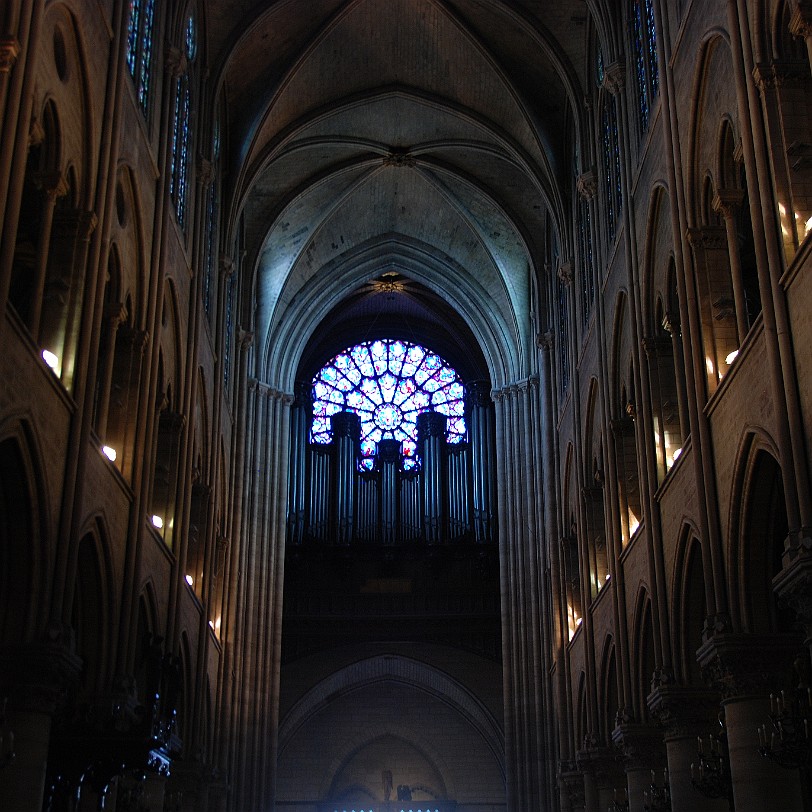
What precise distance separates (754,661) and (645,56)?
426 inches

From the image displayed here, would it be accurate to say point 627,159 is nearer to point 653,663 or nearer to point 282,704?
point 653,663

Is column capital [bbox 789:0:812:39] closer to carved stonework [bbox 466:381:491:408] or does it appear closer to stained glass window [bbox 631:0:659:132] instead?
stained glass window [bbox 631:0:659:132]

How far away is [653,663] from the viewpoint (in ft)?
67.2

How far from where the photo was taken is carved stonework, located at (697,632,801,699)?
1449cm

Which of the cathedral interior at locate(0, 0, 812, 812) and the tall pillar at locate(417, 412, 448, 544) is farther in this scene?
the tall pillar at locate(417, 412, 448, 544)

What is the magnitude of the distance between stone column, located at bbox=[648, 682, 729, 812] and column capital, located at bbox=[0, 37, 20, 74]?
11638 millimetres

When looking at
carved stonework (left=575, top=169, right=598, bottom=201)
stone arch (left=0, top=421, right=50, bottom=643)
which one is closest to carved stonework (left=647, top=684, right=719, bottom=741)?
stone arch (left=0, top=421, right=50, bottom=643)

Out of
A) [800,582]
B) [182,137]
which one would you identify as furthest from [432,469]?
[800,582]

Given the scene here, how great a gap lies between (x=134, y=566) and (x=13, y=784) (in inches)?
206

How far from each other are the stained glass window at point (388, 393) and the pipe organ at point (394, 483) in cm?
28

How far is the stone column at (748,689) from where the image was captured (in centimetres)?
1414

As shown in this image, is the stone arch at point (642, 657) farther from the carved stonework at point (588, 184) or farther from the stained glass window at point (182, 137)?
the stained glass window at point (182, 137)

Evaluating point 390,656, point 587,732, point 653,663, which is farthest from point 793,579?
point 390,656

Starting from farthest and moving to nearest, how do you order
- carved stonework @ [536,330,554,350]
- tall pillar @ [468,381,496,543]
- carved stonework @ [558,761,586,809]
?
1. tall pillar @ [468,381,496,543]
2. carved stonework @ [536,330,554,350]
3. carved stonework @ [558,761,586,809]
